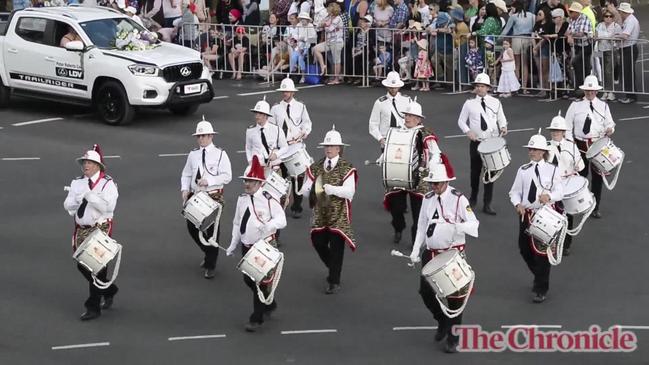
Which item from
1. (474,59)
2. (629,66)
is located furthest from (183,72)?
(629,66)

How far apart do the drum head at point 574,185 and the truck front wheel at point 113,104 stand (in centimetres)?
1049

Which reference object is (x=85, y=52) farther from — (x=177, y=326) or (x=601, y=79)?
(x=177, y=326)

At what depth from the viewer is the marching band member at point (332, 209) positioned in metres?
15.7

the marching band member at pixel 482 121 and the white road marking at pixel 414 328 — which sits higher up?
the marching band member at pixel 482 121

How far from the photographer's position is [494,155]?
18.4 meters

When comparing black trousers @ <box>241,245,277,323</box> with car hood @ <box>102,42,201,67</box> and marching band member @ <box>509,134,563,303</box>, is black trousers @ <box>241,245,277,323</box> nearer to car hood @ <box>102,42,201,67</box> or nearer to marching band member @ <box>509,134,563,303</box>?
marching band member @ <box>509,134,563,303</box>

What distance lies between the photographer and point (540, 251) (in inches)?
604

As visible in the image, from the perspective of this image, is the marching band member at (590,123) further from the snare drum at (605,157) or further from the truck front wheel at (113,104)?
the truck front wheel at (113,104)

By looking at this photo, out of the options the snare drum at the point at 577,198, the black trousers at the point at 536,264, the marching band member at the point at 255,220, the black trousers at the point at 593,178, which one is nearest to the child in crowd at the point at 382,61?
the black trousers at the point at 593,178

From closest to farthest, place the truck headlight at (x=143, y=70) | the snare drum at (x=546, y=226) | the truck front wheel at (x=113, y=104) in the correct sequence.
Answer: the snare drum at (x=546, y=226), the truck headlight at (x=143, y=70), the truck front wheel at (x=113, y=104)

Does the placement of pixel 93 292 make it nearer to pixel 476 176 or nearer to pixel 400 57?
pixel 476 176

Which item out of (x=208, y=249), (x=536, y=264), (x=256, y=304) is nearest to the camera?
(x=256, y=304)

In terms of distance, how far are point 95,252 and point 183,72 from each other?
10757 mm

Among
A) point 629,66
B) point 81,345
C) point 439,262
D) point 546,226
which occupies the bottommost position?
point 81,345
